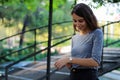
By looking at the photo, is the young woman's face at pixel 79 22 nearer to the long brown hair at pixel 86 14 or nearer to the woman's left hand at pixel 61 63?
the long brown hair at pixel 86 14

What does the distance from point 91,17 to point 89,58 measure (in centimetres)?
Result: 34

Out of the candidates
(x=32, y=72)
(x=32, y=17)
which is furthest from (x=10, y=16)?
(x=32, y=72)

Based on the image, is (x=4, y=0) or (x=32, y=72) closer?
(x=32, y=72)

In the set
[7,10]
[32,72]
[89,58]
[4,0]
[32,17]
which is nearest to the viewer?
[89,58]

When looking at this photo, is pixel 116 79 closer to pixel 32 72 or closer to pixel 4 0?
pixel 32 72

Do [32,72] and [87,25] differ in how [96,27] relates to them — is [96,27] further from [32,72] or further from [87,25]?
[32,72]

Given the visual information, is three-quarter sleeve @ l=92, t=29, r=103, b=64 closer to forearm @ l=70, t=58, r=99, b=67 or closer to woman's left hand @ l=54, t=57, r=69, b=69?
forearm @ l=70, t=58, r=99, b=67

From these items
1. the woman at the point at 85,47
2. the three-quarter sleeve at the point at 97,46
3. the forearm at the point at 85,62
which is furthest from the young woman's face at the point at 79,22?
the forearm at the point at 85,62

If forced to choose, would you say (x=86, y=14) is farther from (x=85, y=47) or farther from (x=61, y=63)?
(x=61, y=63)

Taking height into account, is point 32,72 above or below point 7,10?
below

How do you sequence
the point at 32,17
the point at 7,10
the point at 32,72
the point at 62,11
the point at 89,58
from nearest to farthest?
the point at 89,58
the point at 32,72
the point at 7,10
the point at 32,17
the point at 62,11

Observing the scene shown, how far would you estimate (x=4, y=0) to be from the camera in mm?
7301

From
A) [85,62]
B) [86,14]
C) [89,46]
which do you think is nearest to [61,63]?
[85,62]

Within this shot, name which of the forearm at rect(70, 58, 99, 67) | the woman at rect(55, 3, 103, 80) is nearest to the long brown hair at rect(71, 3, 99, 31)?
the woman at rect(55, 3, 103, 80)
